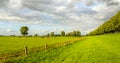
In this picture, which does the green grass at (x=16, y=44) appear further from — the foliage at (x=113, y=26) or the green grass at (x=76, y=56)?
the foliage at (x=113, y=26)

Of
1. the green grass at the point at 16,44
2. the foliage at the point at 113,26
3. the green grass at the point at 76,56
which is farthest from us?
the foliage at the point at 113,26

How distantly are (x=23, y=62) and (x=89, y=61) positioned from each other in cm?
656

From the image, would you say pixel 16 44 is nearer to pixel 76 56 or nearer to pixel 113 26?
pixel 76 56

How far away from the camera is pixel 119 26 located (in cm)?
14738

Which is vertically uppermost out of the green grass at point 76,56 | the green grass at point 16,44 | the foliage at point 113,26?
the foliage at point 113,26

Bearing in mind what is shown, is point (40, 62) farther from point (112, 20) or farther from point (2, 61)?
point (112, 20)

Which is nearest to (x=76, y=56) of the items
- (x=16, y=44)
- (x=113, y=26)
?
(x=16, y=44)

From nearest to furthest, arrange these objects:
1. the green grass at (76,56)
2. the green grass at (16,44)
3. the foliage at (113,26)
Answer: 1. the green grass at (76,56)
2. the green grass at (16,44)
3. the foliage at (113,26)

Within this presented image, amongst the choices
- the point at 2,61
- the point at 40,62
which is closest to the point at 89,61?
the point at 40,62

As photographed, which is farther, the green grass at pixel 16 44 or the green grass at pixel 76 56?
the green grass at pixel 16 44

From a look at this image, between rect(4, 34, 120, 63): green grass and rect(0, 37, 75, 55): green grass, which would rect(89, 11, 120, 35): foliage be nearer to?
rect(0, 37, 75, 55): green grass

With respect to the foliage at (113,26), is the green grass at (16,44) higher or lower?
lower

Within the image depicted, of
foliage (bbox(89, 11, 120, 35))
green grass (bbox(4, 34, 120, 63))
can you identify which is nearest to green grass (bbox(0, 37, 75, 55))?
green grass (bbox(4, 34, 120, 63))

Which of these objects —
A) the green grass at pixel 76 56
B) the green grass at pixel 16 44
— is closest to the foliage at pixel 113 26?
the green grass at pixel 16 44
